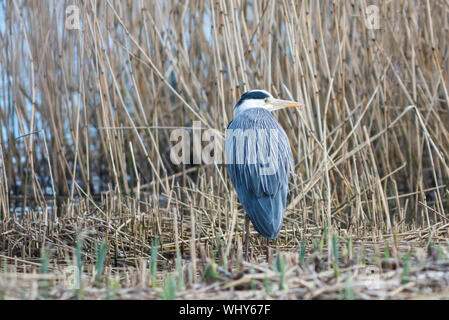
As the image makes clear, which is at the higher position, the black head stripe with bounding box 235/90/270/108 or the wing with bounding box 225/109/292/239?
the black head stripe with bounding box 235/90/270/108

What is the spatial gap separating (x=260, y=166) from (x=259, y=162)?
0.11 ft

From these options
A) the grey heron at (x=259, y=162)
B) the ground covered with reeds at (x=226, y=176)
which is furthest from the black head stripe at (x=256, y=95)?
the ground covered with reeds at (x=226, y=176)

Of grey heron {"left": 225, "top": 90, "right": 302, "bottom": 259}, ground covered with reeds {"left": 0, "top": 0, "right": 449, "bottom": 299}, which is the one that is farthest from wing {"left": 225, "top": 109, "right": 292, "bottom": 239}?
ground covered with reeds {"left": 0, "top": 0, "right": 449, "bottom": 299}

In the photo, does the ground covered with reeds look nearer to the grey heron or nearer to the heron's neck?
the grey heron

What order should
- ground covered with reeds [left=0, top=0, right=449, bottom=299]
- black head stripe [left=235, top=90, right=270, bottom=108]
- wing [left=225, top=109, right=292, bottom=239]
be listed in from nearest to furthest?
ground covered with reeds [left=0, top=0, right=449, bottom=299]
wing [left=225, top=109, right=292, bottom=239]
black head stripe [left=235, top=90, right=270, bottom=108]

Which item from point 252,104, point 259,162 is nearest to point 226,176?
point 252,104

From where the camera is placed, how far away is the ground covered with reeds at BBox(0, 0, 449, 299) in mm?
2562

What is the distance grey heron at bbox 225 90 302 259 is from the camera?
3.09 meters

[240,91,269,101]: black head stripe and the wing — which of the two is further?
[240,91,269,101]: black head stripe

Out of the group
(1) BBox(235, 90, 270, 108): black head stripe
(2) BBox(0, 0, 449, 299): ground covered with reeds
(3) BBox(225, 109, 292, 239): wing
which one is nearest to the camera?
(2) BBox(0, 0, 449, 299): ground covered with reeds

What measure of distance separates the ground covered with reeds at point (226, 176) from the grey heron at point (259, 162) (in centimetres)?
15

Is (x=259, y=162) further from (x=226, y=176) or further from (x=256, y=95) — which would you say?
(x=226, y=176)

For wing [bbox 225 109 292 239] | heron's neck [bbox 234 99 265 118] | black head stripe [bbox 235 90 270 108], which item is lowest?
wing [bbox 225 109 292 239]
